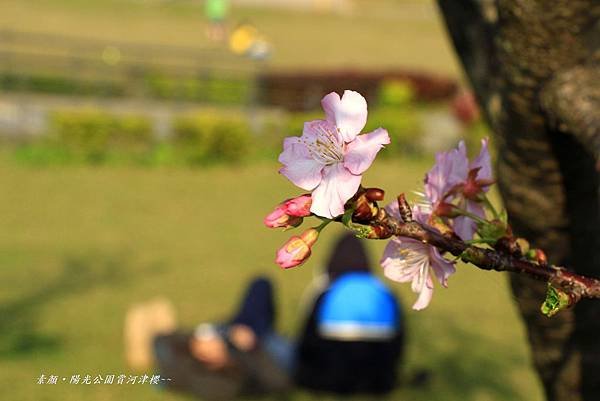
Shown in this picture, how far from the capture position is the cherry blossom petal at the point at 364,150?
3.87 ft

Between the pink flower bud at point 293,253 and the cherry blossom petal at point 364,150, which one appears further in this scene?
the pink flower bud at point 293,253

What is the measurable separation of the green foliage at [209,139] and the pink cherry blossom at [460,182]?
43.1 ft

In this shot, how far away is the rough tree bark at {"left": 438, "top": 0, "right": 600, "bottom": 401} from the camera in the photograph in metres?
2.12

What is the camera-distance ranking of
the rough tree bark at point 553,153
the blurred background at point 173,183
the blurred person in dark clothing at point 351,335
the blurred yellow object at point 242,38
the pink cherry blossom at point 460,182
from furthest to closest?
the blurred yellow object at point 242,38 → the blurred background at point 173,183 → the blurred person in dark clothing at point 351,335 → the rough tree bark at point 553,153 → the pink cherry blossom at point 460,182

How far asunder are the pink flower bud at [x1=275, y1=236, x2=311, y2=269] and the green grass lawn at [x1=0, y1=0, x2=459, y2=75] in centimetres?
2201

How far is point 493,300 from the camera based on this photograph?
29.5ft

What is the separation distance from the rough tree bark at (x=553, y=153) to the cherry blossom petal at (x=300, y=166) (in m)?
0.90

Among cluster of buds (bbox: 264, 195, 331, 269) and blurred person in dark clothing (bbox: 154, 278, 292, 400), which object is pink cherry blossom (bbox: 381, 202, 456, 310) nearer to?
cluster of buds (bbox: 264, 195, 331, 269)

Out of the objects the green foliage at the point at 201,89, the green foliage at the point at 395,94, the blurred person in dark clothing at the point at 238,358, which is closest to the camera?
the blurred person in dark clothing at the point at 238,358

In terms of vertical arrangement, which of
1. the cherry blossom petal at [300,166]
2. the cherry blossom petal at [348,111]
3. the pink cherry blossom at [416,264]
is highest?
the cherry blossom petal at [348,111]

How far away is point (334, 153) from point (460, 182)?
0.38 m

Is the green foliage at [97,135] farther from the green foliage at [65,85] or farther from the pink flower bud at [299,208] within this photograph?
the pink flower bud at [299,208]

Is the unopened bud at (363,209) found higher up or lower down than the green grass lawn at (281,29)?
lower down

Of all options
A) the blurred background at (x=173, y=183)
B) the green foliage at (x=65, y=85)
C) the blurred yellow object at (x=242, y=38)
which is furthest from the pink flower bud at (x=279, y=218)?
the blurred yellow object at (x=242, y=38)
